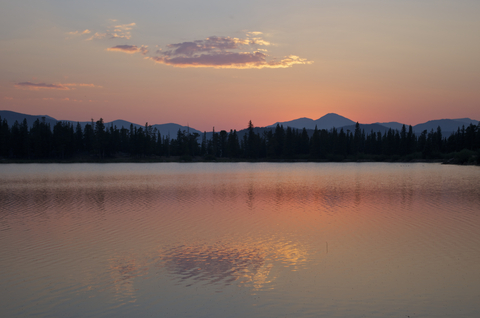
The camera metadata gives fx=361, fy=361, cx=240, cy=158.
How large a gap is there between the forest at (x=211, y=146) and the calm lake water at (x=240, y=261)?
106063 mm

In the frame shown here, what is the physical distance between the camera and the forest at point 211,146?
13225 cm

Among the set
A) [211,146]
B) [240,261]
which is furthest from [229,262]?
[211,146]

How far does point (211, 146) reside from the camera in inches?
6959

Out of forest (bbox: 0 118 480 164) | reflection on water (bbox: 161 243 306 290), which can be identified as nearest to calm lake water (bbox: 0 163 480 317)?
reflection on water (bbox: 161 243 306 290)

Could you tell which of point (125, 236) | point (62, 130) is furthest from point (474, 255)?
point (62, 130)

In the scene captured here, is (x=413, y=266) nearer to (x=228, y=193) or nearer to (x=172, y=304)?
(x=172, y=304)

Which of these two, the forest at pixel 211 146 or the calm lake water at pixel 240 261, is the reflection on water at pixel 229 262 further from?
the forest at pixel 211 146

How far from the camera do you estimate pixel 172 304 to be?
33.2ft

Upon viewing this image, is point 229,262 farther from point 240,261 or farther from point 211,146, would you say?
point 211,146

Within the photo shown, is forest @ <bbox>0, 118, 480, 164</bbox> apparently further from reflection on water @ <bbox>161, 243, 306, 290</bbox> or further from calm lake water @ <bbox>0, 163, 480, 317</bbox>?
reflection on water @ <bbox>161, 243, 306, 290</bbox>

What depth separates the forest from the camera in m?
132

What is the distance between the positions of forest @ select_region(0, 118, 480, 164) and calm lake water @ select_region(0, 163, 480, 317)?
348 feet

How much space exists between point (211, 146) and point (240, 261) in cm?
16355

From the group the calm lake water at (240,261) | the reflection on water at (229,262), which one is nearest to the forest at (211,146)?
the calm lake water at (240,261)
